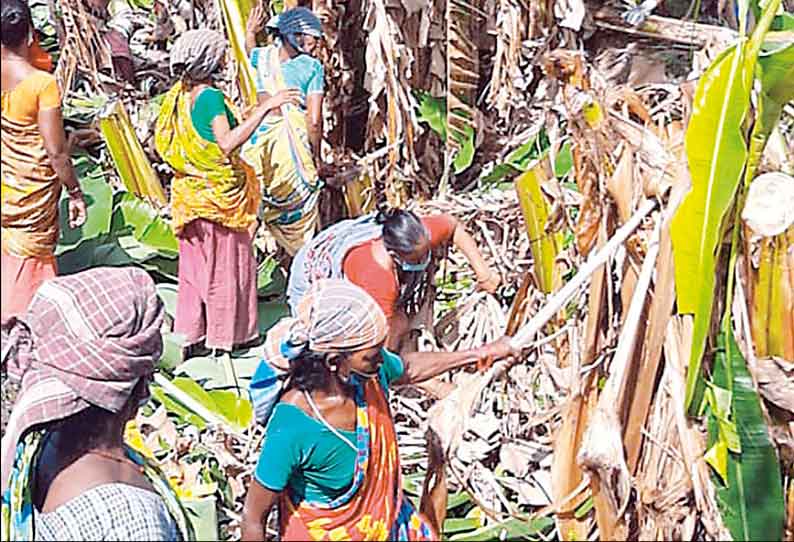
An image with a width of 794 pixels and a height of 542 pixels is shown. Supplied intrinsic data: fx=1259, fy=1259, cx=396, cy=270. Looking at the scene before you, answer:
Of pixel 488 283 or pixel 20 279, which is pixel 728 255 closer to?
pixel 488 283

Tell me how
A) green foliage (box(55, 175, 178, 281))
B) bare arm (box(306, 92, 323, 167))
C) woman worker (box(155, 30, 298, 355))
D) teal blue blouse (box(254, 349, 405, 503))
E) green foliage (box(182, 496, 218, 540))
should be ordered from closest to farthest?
teal blue blouse (box(254, 349, 405, 503)) < green foliage (box(182, 496, 218, 540)) < woman worker (box(155, 30, 298, 355)) < bare arm (box(306, 92, 323, 167)) < green foliage (box(55, 175, 178, 281))

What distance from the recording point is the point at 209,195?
3.80 metres

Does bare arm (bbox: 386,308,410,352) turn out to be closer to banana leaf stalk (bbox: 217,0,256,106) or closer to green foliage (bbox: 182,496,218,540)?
green foliage (bbox: 182,496,218,540)

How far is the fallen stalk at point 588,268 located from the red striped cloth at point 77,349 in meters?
0.79

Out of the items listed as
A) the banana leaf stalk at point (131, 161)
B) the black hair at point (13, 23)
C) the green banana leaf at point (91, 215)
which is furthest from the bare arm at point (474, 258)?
the banana leaf stalk at point (131, 161)

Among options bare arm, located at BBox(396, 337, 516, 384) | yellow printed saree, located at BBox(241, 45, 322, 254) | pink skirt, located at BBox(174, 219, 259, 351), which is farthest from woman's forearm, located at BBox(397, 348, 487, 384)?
yellow printed saree, located at BBox(241, 45, 322, 254)

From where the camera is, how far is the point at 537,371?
3080 mm

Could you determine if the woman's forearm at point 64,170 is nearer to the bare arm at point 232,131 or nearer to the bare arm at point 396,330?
the bare arm at point 232,131

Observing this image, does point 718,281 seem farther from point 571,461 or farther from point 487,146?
point 487,146

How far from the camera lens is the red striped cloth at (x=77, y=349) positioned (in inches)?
70.4

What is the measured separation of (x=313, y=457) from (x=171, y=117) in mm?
1897

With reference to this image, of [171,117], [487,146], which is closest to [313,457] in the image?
[171,117]

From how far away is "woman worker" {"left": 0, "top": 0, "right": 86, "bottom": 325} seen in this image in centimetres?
288

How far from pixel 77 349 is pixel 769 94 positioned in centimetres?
149
